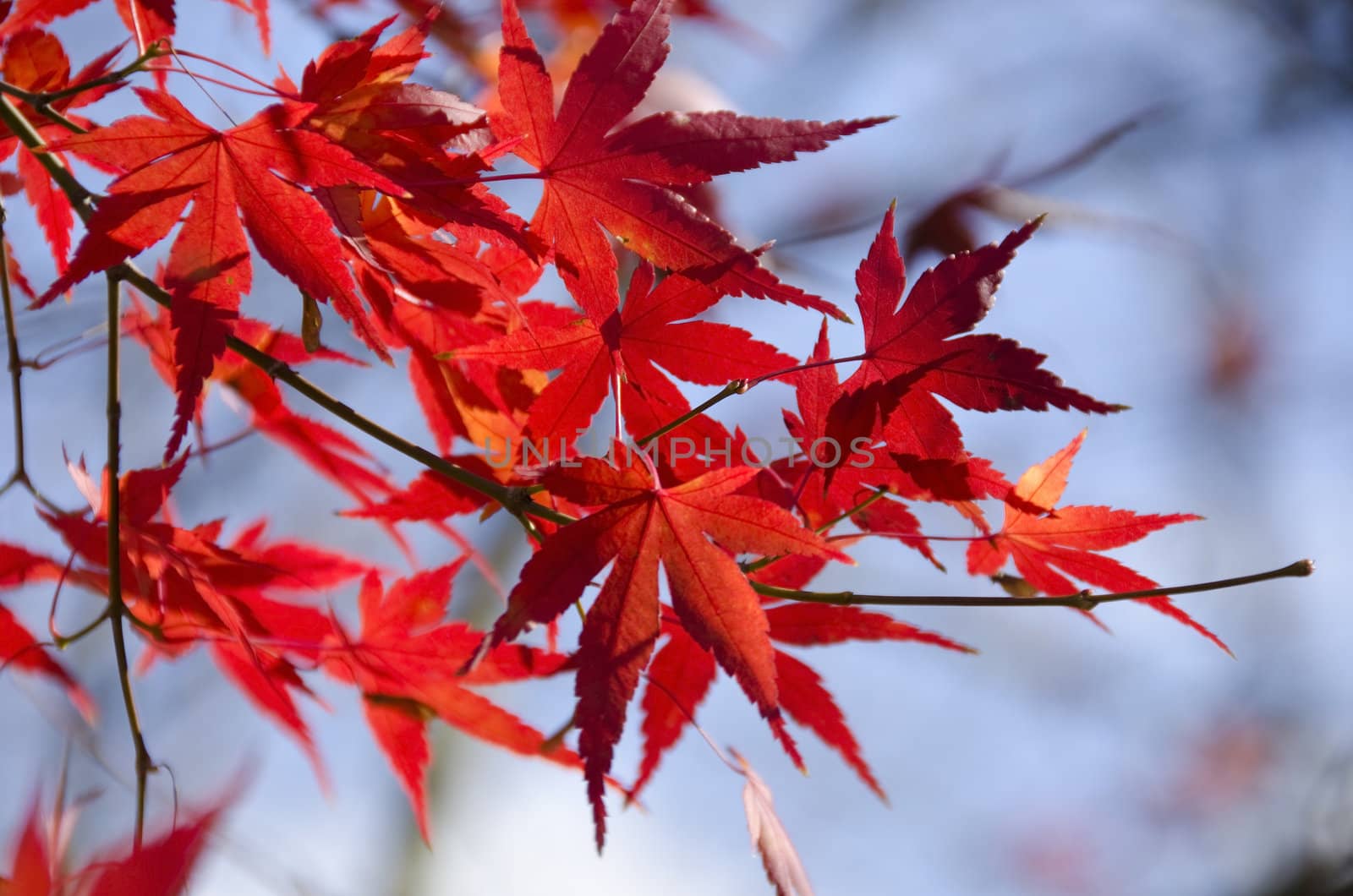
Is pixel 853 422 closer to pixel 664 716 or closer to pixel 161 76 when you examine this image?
pixel 664 716

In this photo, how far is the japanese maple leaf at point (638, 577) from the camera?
461 mm

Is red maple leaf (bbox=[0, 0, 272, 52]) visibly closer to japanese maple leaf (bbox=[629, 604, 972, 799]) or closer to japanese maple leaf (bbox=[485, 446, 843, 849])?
japanese maple leaf (bbox=[485, 446, 843, 849])

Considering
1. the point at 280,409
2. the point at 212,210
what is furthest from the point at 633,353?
the point at 280,409

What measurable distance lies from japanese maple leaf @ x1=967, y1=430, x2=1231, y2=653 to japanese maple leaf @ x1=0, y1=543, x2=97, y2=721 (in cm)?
65

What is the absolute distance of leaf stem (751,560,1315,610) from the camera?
48 cm

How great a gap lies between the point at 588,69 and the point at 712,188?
79 centimetres

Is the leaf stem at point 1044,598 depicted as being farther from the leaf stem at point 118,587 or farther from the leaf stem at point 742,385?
the leaf stem at point 118,587

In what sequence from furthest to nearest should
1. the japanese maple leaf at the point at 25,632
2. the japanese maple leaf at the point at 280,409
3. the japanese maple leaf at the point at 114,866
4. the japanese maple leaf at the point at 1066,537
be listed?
the japanese maple leaf at the point at 280,409 → the japanese maple leaf at the point at 25,632 → the japanese maple leaf at the point at 1066,537 → the japanese maple leaf at the point at 114,866

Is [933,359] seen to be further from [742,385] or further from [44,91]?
[44,91]

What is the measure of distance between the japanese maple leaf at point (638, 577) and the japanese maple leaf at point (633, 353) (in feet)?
0.23

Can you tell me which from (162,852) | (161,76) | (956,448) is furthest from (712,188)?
(162,852)

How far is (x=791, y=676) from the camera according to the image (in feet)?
2.14

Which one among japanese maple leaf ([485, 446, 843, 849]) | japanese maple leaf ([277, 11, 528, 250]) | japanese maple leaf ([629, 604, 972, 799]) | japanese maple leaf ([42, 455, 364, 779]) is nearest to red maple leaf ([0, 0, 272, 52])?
japanese maple leaf ([277, 11, 528, 250])

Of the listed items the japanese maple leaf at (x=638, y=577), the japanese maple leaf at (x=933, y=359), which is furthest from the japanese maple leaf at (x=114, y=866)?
the japanese maple leaf at (x=933, y=359)
